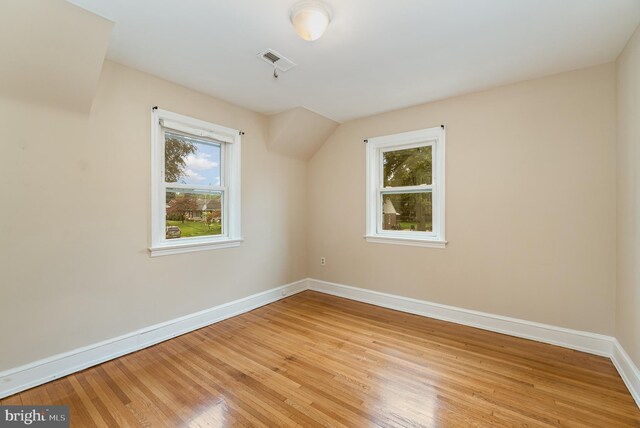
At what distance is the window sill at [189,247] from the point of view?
2678 mm

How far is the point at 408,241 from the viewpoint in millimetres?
3494

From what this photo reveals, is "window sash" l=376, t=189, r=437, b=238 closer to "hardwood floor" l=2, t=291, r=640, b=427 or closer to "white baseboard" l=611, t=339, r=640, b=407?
"hardwood floor" l=2, t=291, r=640, b=427

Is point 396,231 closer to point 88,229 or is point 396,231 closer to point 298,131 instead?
point 298,131

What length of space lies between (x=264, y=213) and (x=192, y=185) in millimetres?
1038

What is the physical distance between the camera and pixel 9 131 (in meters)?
1.93

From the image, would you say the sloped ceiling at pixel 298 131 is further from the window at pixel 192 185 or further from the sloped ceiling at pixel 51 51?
the sloped ceiling at pixel 51 51

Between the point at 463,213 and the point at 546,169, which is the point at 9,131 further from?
the point at 546,169

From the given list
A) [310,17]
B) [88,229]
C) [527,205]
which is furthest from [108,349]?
[527,205]

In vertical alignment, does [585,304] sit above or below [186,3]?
below

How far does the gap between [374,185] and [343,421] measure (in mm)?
2789

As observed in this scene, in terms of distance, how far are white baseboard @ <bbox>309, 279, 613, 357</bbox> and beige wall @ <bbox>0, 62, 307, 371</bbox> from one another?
76.4 inches

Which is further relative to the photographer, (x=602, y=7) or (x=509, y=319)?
(x=509, y=319)

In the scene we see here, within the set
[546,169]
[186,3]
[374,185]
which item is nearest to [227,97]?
[186,3]

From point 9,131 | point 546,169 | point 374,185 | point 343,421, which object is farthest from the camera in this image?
point 374,185
